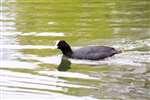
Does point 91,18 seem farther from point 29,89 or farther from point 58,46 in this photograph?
point 29,89

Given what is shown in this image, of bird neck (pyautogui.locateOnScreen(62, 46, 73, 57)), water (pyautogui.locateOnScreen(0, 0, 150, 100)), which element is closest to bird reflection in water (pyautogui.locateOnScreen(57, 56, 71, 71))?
water (pyautogui.locateOnScreen(0, 0, 150, 100))

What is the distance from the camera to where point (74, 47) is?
19047 mm

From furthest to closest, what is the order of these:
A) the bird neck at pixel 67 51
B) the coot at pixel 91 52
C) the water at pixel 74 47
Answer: the bird neck at pixel 67 51
the coot at pixel 91 52
the water at pixel 74 47

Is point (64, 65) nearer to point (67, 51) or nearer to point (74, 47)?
point (67, 51)

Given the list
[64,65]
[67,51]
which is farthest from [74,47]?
[64,65]

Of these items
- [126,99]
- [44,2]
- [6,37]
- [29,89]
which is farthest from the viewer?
[44,2]

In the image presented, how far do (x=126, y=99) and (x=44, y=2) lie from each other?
15.6 metres

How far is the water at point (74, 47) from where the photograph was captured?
46.3 ft

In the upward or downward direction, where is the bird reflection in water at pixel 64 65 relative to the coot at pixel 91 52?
downward

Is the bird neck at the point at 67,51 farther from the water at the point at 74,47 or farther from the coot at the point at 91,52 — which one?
the water at the point at 74,47

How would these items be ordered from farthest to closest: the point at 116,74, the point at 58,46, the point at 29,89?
1. the point at 58,46
2. the point at 116,74
3. the point at 29,89

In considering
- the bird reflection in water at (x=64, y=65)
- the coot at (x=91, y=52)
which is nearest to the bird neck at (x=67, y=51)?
the coot at (x=91, y=52)

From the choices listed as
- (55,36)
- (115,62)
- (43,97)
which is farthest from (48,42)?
(43,97)

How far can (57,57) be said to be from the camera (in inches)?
707
